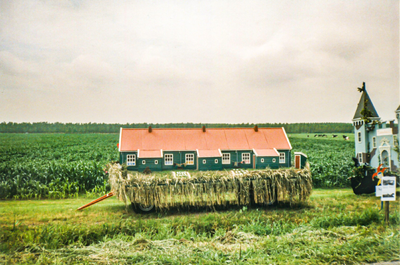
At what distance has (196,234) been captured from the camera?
16.2 ft

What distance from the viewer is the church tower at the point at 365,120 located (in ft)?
20.6

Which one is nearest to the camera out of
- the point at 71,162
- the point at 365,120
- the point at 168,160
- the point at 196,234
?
the point at 196,234

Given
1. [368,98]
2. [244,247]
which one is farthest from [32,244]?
[368,98]

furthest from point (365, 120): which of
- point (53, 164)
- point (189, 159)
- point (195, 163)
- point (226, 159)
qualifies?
point (53, 164)

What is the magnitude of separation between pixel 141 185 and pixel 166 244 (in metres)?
1.38

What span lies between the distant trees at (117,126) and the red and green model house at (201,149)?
114mm

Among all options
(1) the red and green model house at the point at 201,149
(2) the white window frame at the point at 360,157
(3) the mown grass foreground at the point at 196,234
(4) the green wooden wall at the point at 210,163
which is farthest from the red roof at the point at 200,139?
(2) the white window frame at the point at 360,157

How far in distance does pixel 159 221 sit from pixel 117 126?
2162 mm

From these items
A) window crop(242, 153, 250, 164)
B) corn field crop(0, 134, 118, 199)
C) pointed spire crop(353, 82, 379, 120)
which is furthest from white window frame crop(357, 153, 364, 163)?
corn field crop(0, 134, 118, 199)

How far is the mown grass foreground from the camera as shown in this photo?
13.5ft

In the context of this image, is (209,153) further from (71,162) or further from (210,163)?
(71,162)

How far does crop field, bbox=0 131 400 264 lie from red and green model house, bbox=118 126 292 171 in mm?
579

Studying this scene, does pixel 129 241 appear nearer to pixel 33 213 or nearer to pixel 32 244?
pixel 32 244

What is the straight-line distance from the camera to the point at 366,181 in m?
6.31
